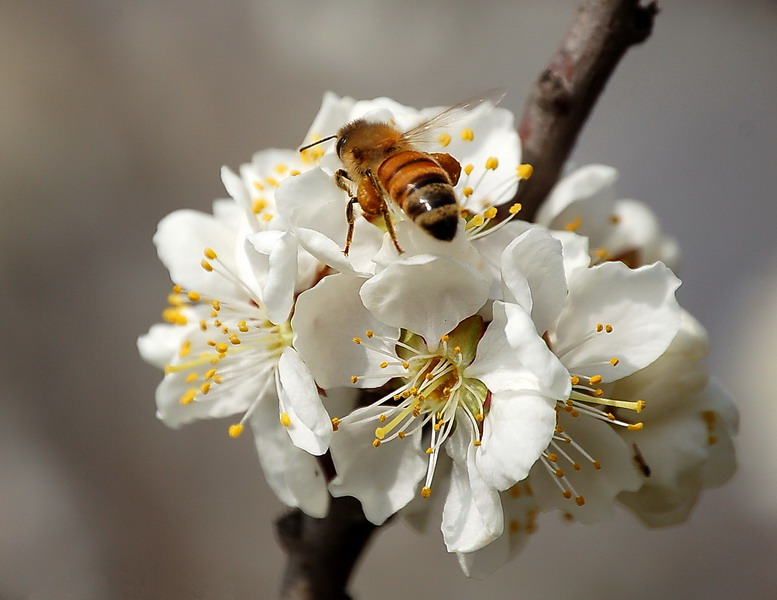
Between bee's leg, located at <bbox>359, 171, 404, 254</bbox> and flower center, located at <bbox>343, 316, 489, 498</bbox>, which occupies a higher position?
bee's leg, located at <bbox>359, 171, 404, 254</bbox>

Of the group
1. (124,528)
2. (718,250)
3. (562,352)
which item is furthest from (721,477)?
(718,250)

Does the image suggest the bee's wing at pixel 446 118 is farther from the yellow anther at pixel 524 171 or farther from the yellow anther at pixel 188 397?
the yellow anther at pixel 188 397

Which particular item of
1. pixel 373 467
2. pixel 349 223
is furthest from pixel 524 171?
pixel 373 467

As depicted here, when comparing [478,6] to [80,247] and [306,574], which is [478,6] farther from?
[306,574]

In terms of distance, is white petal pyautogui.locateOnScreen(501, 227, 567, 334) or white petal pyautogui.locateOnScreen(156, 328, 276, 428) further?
white petal pyautogui.locateOnScreen(156, 328, 276, 428)

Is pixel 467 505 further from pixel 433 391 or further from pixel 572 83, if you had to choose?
pixel 572 83

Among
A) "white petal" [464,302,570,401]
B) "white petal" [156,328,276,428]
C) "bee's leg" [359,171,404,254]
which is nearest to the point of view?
"white petal" [464,302,570,401]

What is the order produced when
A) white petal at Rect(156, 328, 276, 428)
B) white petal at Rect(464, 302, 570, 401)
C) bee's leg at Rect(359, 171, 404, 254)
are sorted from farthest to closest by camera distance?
white petal at Rect(156, 328, 276, 428)
bee's leg at Rect(359, 171, 404, 254)
white petal at Rect(464, 302, 570, 401)

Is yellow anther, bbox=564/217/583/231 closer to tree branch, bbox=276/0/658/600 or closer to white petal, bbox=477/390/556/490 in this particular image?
tree branch, bbox=276/0/658/600

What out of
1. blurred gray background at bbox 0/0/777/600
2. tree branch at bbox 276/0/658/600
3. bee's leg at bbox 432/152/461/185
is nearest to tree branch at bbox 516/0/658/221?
tree branch at bbox 276/0/658/600
